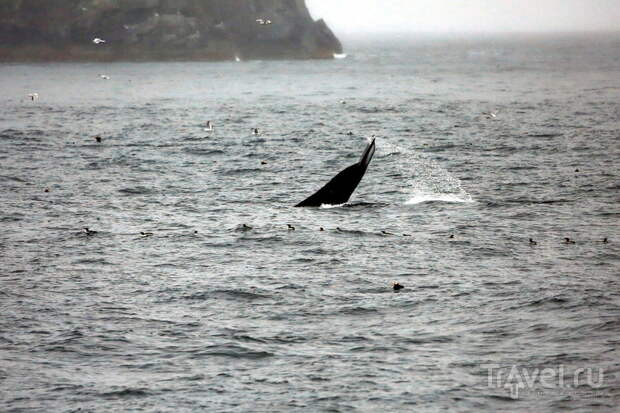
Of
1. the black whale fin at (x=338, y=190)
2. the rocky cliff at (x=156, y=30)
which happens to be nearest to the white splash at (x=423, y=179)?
the black whale fin at (x=338, y=190)

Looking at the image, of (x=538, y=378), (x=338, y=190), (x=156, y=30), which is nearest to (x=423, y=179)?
(x=338, y=190)

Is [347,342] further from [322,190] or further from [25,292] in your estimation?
[322,190]

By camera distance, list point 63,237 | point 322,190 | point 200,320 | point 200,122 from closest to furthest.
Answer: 1. point 200,320
2. point 63,237
3. point 322,190
4. point 200,122

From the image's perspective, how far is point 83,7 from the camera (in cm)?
17175

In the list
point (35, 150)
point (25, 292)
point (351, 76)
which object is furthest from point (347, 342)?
point (351, 76)

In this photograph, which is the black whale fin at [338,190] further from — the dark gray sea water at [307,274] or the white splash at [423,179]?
the white splash at [423,179]

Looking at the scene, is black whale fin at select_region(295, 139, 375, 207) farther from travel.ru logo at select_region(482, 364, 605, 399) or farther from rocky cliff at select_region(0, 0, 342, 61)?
rocky cliff at select_region(0, 0, 342, 61)

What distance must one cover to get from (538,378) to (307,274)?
371 inches

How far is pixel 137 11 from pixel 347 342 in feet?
531

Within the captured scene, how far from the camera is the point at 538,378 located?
18.6 metres

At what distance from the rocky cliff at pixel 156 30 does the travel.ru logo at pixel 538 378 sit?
156 metres

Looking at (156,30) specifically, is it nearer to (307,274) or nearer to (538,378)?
(307,274)

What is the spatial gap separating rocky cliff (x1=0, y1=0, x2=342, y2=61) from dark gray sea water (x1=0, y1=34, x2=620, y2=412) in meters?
112

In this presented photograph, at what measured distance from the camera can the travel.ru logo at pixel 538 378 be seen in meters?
18.2
